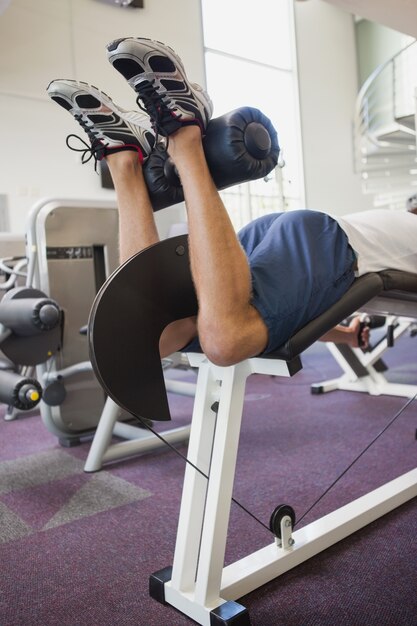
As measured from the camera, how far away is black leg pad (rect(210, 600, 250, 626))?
3.37 ft

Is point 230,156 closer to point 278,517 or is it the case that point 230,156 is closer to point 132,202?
point 132,202

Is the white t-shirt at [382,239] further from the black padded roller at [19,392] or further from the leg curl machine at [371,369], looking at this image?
the leg curl machine at [371,369]

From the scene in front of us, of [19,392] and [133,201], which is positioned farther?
[19,392]

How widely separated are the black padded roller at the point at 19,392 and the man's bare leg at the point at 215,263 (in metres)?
0.96

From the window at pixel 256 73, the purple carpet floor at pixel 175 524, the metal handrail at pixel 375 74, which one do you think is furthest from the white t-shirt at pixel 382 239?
the metal handrail at pixel 375 74

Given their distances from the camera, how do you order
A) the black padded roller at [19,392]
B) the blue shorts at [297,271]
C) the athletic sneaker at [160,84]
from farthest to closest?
the black padded roller at [19,392], the blue shorts at [297,271], the athletic sneaker at [160,84]

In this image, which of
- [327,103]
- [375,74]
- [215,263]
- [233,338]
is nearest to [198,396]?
[233,338]

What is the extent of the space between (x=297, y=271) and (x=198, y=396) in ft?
1.16

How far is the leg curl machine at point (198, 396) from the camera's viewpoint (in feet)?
3.41

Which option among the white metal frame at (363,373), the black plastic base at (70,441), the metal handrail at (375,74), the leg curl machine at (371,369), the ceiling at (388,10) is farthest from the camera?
the metal handrail at (375,74)

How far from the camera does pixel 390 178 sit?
23.4ft

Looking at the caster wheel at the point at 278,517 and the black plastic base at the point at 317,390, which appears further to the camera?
the black plastic base at the point at 317,390

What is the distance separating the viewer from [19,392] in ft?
5.93

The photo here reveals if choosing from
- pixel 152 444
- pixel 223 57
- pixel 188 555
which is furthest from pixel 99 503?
pixel 223 57
